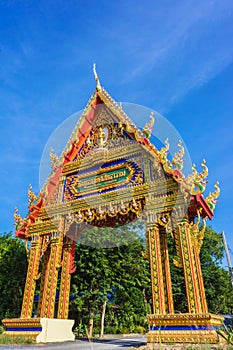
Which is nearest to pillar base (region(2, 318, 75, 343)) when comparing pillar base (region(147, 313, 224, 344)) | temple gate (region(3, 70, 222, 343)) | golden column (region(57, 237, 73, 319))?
temple gate (region(3, 70, 222, 343))

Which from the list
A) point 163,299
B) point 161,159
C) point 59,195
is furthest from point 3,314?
point 161,159

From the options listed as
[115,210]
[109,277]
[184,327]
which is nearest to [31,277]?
[115,210]

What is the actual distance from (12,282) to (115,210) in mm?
9781

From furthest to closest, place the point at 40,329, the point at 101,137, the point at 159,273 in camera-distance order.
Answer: the point at 101,137 → the point at 40,329 → the point at 159,273

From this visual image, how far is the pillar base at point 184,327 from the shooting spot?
6520mm

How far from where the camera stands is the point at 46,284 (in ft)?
32.2

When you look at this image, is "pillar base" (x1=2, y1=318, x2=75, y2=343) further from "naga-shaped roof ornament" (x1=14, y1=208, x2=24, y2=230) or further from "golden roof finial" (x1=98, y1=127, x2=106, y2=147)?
"golden roof finial" (x1=98, y1=127, x2=106, y2=147)

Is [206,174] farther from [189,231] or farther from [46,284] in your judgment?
[46,284]

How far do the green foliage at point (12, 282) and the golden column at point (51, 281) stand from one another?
6.36 m

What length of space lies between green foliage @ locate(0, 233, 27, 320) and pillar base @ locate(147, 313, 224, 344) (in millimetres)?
10949

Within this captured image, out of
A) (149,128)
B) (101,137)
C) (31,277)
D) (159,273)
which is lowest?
(159,273)

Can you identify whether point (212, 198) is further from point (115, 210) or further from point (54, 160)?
point (54, 160)

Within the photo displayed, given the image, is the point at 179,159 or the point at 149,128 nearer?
the point at 179,159

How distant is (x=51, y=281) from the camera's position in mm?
9789
